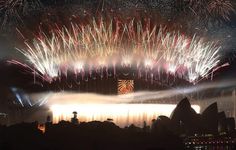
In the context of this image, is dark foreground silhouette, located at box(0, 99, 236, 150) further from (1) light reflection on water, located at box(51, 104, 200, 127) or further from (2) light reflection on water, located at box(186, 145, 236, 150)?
(1) light reflection on water, located at box(51, 104, 200, 127)

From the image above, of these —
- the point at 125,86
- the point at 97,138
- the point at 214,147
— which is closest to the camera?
the point at 97,138

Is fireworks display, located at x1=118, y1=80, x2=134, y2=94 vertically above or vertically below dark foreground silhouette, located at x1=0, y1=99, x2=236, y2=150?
above

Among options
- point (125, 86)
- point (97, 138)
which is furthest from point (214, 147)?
point (125, 86)

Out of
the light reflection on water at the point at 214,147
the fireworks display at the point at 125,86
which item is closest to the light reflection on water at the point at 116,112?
the fireworks display at the point at 125,86

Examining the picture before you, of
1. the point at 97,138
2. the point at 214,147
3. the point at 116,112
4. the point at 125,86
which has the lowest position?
the point at 214,147

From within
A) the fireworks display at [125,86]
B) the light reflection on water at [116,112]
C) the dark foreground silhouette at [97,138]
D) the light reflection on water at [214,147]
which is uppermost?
the fireworks display at [125,86]

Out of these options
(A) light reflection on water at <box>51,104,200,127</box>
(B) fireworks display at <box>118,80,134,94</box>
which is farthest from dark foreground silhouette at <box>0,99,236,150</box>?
(B) fireworks display at <box>118,80,134,94</box>

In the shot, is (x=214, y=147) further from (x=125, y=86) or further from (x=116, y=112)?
(x=125, y=86)

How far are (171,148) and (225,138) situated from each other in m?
6.03

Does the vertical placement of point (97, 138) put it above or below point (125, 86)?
below

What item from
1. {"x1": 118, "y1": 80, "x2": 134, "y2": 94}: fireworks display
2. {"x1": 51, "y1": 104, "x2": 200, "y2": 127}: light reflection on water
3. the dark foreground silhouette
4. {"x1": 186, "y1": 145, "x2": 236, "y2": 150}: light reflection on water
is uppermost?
{"x1": 118, "y1": 80, "x2": 134, "y2": 94}: fireworks display

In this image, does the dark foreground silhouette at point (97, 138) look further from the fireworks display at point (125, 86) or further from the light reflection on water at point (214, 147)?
the fireworks display at point (125, 86)

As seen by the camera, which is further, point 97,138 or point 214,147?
point 214,147

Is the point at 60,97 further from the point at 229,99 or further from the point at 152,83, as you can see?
the point at 229,99
